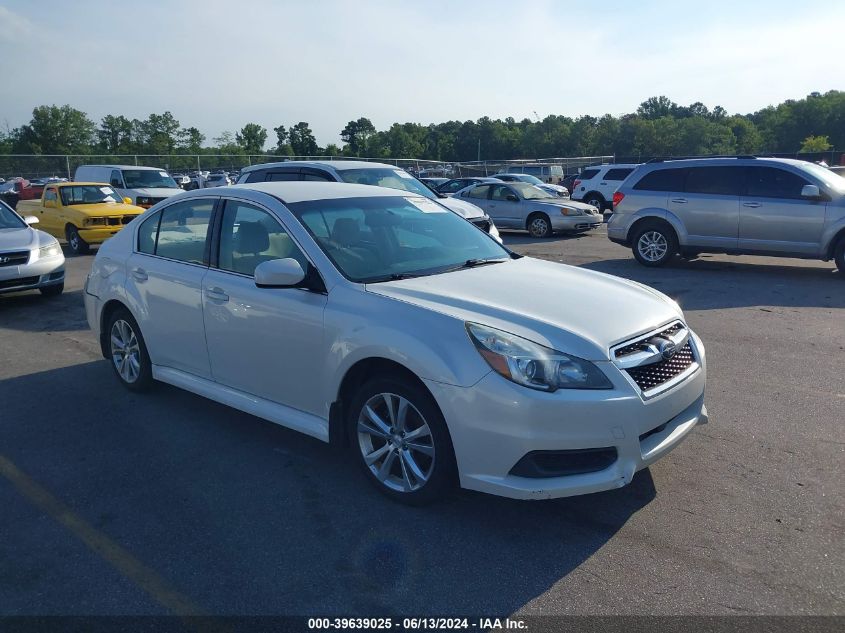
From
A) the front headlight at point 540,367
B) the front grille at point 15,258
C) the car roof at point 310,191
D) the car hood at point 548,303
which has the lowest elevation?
the front grille at point 15,258

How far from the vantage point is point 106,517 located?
3.89 meters

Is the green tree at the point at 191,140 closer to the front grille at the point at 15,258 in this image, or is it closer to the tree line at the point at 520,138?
the tree line at the point at 520,138

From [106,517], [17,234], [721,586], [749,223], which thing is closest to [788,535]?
[721,586]

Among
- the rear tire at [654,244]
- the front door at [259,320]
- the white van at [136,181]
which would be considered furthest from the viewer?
the white van at [136,181]

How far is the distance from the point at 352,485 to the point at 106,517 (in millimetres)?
1357

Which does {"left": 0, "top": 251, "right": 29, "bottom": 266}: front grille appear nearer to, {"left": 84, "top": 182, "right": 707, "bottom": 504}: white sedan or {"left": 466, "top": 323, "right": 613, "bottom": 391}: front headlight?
{"left": 84, "top": 182, "right": 707, "bottom": 504}: white sedan

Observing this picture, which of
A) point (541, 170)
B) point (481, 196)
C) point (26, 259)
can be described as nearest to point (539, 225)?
point (481, 196)

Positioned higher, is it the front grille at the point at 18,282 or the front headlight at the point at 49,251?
the front headlight at the point at 49,251

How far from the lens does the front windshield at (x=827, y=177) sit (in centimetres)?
1105

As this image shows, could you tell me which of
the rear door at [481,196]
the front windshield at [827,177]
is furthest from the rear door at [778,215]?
the rear door at [481,196]

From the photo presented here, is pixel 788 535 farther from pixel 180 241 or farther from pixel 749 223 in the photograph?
pixel 749 223

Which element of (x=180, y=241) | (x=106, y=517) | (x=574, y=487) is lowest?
(x=106, y=517)

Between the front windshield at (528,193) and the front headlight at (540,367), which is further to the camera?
the front windshield at (528,193)

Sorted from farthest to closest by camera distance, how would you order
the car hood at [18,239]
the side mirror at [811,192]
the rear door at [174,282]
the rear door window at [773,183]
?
1. the rear door window at [773,183]
2. the side mirror at [811,192]
3. the car hood at [18,239]
4. the rear door at [174,282]
